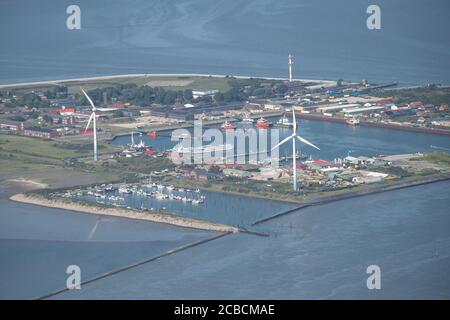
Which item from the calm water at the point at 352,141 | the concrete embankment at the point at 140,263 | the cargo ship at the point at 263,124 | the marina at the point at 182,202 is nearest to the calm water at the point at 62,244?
the concrete embankment at the point at 140,263

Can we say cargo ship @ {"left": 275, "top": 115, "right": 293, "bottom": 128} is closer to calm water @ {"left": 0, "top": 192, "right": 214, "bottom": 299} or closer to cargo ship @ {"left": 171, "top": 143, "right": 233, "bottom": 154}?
cargo ship @ {"left": 171, "top": 143, "right": 233, "bottom": 154}

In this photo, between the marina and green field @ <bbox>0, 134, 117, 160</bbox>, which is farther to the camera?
green field @ <bbox>0, 134, 117, 160</bbox>

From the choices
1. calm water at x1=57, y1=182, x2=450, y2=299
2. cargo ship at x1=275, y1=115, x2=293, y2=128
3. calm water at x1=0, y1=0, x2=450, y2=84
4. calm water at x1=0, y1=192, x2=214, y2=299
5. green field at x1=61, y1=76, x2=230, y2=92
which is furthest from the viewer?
calm water at x1=0, y1=0, x2=450, y2=84

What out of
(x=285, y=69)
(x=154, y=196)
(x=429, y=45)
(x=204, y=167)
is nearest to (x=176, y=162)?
(x=204, y=167)

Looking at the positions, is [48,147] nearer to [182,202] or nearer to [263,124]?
[263,124]

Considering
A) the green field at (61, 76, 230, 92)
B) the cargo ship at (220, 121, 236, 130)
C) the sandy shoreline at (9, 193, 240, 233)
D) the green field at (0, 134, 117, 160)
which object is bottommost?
the sandy shoreline at (9, 193, 240, 233)

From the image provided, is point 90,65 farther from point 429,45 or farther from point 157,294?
point 157,294

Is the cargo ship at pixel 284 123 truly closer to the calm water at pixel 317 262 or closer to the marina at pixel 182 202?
the marina at pixel 182 202

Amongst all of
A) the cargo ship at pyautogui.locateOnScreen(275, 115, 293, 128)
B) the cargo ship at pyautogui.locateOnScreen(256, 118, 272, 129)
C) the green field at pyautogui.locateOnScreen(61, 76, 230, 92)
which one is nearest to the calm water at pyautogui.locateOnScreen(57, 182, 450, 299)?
the cargo ship at pyautogui.locateOnScreen(256, 118, 272, 129)
